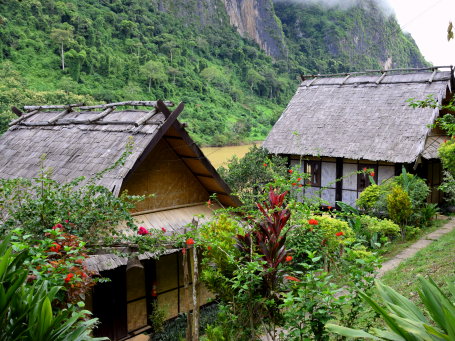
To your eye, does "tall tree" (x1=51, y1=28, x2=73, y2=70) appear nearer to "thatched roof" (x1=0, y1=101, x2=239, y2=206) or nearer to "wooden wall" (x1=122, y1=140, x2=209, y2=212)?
"thatched roof" (x1=0, y1=101, x2=239, y2=206)

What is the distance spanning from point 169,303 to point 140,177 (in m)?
2.39

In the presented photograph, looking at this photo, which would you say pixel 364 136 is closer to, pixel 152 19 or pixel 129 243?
pixel 129 243

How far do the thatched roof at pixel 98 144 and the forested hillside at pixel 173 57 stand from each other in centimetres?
834

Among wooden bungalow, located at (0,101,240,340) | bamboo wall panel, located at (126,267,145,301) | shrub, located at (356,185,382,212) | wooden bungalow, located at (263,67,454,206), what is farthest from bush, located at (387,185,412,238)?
bamboo wall panel, located at (126,267,145,301)

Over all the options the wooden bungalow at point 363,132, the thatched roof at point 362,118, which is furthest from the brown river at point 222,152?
the wooden bungalow at point 363,132

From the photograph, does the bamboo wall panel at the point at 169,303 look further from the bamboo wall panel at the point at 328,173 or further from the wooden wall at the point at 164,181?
the bamboo wall panel at the point at 328,173

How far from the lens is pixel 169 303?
7.44 meters

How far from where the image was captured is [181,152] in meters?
7.04

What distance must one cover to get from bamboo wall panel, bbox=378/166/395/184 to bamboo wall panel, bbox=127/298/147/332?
9.06m

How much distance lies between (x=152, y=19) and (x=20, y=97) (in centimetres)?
2963

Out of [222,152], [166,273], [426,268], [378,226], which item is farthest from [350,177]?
[222,152]

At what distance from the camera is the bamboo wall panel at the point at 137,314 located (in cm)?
683

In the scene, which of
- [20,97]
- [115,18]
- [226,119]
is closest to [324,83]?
[20,97]

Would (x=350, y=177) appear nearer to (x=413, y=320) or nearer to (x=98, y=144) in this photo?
(x=98, y=144)
